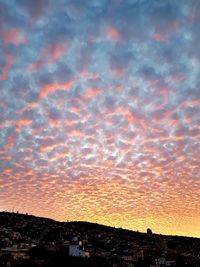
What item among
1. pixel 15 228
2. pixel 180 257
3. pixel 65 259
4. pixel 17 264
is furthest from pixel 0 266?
pixel 15 228

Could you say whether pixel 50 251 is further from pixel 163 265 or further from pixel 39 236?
pixel 39 236

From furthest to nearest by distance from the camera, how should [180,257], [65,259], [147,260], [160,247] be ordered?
[160,247] → [180,257] → [147,260] → [65,259]

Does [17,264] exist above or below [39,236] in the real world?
below

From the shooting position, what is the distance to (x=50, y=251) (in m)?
97.6

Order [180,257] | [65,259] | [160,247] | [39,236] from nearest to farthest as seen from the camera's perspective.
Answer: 1. [65,259]
2. [180,257]
3. [39,236]
4. [160,247]

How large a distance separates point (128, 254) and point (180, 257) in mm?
19135

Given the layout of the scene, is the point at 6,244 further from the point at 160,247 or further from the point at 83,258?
the point at 160,247

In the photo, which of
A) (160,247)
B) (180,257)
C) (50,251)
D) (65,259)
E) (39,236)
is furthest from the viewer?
(160,247)

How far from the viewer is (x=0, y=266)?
73.0 m

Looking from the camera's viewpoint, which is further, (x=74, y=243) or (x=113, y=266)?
(x=74, y=243)

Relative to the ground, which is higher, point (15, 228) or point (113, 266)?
point (15, 228)

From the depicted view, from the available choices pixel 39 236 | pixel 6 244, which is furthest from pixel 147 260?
pixel 39 236

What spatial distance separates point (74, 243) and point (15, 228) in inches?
3016

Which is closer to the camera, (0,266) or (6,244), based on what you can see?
(0,266)
